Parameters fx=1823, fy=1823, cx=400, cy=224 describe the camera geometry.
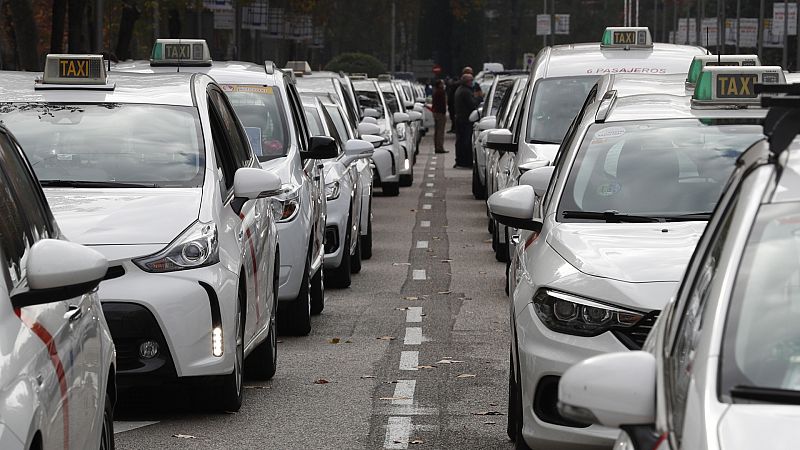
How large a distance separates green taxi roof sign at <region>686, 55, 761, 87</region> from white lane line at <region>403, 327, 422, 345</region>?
2426mm

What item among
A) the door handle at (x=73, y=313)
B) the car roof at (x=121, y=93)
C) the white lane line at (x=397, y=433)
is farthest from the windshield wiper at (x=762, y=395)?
the car roof at (x=121, y=93)

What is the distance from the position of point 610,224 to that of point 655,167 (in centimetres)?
64

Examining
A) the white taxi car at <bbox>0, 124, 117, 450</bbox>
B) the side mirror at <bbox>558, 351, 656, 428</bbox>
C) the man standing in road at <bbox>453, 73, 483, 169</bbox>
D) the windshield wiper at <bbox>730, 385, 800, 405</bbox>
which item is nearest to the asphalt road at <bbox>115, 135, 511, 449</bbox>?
the white taxi car at <bbox>0, 124, 117, 450</bbox>

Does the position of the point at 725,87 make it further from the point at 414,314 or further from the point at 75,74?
the point at 414,314

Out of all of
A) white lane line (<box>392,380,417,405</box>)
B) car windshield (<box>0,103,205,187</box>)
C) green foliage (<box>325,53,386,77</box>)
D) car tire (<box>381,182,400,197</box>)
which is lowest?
green foliage (<box>325,53,386,77</box>)

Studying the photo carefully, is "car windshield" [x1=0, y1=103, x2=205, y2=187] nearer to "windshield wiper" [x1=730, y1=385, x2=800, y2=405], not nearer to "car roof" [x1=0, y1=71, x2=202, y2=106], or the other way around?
"car roof" [x1=0, y1=71, x2=202, y2=106]

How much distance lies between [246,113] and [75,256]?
8385 mm

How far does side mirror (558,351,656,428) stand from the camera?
3.82 metres

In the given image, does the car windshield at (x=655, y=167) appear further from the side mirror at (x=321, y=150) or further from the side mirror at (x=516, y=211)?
the side mirror at (x=321, y=150)

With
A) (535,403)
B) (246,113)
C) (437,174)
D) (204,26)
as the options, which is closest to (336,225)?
(246,113)

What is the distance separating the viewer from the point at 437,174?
119 feet

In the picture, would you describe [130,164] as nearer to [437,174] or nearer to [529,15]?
[437,174]

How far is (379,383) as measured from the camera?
10062 millimetres

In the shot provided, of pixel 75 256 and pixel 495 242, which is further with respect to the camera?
pixel 495 242
